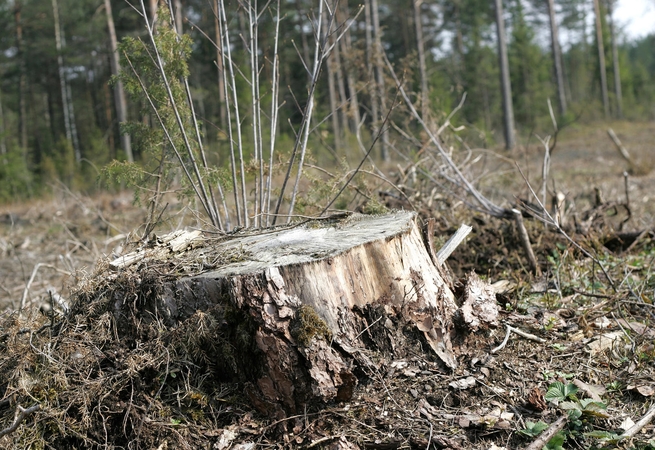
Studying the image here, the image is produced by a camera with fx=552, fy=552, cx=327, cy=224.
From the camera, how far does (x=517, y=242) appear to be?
466 centimetres

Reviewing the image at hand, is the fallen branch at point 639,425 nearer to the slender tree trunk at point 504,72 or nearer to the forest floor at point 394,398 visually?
the forest floor at point 394,398

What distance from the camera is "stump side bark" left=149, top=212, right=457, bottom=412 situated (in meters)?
2.40

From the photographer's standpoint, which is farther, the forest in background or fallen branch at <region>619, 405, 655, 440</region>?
the forest in background

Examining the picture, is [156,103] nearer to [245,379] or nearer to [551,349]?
[245,379]

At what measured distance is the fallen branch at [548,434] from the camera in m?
2.26

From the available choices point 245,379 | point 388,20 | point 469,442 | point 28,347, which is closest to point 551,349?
point 469,442

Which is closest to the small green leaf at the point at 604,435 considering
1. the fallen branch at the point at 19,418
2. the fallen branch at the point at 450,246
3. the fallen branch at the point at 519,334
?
the fallen branch at the point at 519,334

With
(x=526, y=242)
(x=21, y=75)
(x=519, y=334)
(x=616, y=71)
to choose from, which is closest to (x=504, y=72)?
(x=616, y=71)

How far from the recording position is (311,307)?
8.17 feet

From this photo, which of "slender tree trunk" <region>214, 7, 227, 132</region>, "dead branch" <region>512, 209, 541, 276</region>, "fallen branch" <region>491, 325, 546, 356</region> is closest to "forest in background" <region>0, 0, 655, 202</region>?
"slender tree trunk" <region>214, 7, 227, 132</region>

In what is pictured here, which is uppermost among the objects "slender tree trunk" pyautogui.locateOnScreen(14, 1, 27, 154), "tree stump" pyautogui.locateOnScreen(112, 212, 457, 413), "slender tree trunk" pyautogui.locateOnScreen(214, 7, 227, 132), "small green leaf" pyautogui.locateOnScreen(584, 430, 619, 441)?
"slender tree trunk" pyautogui.locateOnScreen(14, 1, 27, 154)

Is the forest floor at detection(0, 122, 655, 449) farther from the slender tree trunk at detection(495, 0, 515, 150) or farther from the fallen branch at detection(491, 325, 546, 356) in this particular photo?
the slender tree trunk at detection(495, 0, 515, 150)

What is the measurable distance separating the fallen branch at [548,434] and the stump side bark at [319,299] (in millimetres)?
541

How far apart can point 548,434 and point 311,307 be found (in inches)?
44.6
